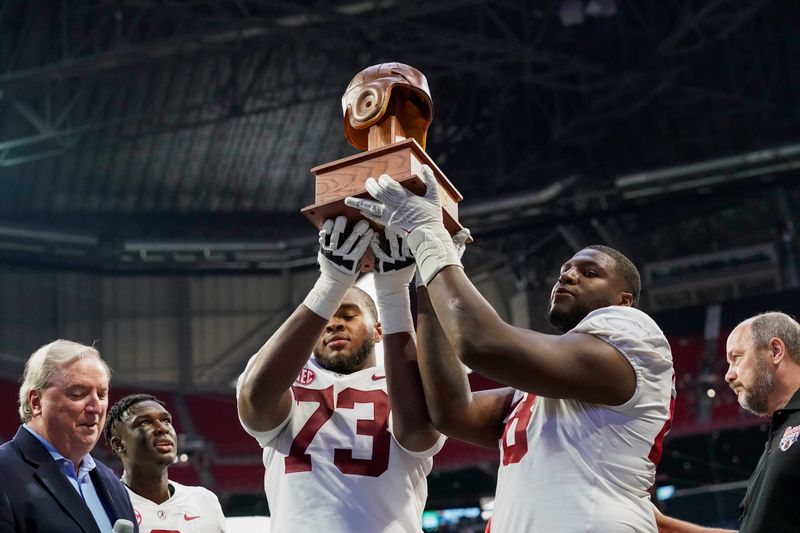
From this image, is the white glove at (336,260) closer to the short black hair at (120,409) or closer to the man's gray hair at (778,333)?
Answer: the man's gray hair at (778,333)

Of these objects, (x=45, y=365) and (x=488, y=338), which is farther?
(x=45, y=365)

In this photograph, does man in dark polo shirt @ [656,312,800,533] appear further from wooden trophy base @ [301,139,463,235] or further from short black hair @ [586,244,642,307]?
wooden trophy base @ [301,139,463,235]

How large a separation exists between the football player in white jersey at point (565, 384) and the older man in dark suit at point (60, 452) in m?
1.00

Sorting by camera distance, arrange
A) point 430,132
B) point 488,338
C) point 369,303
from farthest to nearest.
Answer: point 430,132
point 369,303
point 488,338

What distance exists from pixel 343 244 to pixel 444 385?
20.4 inches

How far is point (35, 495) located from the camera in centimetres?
280

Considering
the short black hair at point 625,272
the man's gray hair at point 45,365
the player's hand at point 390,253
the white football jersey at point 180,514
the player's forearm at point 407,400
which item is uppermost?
the player's hand at point 390,253

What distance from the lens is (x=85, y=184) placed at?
15148 mm

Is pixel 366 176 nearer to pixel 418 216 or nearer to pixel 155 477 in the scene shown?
pixel 418 216

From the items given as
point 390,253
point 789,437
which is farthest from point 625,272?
point 789,437

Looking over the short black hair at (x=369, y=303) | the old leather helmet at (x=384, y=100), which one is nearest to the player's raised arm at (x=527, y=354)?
the old leather helmet at (x=384, y=100)

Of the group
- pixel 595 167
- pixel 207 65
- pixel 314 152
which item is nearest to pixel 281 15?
pixel 207 65

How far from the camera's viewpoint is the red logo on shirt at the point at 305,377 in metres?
3.24

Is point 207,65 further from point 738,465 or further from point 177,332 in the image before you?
point 738,465
